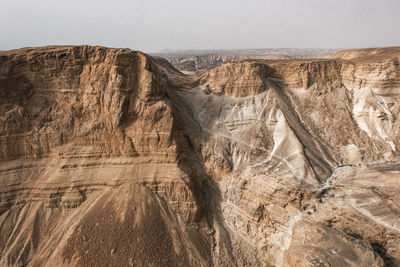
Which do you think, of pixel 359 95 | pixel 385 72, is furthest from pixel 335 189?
pixel 385 72

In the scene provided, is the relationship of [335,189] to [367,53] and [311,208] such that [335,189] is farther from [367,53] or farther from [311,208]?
[367,53]

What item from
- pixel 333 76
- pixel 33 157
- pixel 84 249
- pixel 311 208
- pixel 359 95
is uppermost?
pixel 333 76

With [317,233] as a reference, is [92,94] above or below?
above

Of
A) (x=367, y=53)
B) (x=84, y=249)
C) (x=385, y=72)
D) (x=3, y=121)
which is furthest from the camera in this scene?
(x=367, y=53)

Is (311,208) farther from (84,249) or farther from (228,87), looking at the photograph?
(84,249)

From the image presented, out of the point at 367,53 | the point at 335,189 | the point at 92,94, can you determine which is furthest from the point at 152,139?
the point at 367,53

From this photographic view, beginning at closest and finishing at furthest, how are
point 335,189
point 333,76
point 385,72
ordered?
point 335,189, point 385,72, point 333,76

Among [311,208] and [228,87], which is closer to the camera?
[311,208]
